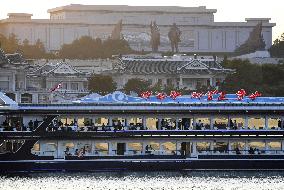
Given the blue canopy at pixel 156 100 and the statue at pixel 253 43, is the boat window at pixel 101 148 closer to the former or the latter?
the blue canopy at pixel 156 100

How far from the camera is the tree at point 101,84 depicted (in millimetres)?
85562

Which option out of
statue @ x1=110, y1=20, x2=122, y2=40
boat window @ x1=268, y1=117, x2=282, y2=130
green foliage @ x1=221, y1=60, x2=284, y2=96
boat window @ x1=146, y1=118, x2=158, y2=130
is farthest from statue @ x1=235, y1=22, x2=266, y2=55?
boat window @ x1=146, y1=118, x2=158, y2=130

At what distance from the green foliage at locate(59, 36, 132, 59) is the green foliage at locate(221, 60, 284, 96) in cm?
1773

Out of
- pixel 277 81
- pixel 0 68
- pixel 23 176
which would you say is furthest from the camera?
pixel 277 81

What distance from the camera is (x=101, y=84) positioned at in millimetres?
86875

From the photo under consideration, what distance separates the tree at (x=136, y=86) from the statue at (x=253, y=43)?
31.3 meters

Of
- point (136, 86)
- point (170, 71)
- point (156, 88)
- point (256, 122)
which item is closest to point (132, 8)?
point (170, 71)

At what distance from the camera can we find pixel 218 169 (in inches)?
1677

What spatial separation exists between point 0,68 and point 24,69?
3538 millimetres

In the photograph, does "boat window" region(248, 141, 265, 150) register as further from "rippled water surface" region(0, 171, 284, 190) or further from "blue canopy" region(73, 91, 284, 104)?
"blue canopy" region(73, 91, 284, 104)

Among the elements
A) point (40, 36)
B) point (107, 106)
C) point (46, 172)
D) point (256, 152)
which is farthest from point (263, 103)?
point (40, 36)

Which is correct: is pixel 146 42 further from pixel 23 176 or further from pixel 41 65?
pixel 23 176

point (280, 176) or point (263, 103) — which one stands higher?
point (263, 103)

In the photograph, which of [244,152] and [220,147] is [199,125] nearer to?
[220,147]
